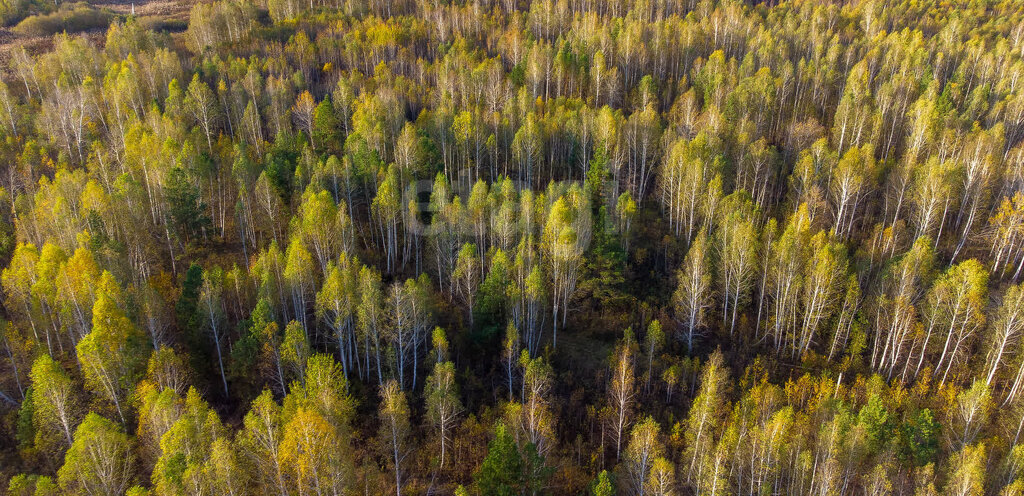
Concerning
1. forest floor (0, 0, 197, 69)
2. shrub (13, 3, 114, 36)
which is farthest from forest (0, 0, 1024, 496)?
shrub (13, 3, 114, 36)

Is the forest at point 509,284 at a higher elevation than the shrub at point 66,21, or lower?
lower

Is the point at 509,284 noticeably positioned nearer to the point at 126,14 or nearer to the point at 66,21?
the point at 66,21

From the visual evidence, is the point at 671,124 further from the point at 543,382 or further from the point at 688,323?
the point at 543,382

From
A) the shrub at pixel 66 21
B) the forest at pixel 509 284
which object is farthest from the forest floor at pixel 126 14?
the forest at pixel 509 284

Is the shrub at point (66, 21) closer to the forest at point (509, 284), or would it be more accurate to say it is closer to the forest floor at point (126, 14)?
the forest floor at point (126, 14)

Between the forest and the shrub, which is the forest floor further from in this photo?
the forest

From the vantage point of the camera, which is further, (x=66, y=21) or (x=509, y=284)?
(x=66, y=21)

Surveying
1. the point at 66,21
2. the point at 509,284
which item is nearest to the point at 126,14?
the point at 66,21

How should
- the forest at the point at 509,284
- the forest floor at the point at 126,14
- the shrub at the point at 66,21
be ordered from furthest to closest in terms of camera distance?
the shrub at the point at 66,21 < the forest floor at the point at 126,14 < the forest at the point at 509,284

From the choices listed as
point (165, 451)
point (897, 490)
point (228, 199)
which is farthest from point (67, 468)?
point (897, 490)
